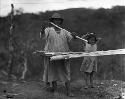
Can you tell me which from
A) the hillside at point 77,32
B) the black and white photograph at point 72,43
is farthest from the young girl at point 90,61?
the hillside at point 77,32

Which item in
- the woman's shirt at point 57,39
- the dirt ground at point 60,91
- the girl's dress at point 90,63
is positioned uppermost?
the woman's shirt at point 57,39

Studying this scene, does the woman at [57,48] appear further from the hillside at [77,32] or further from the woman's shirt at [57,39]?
the hillside at [77,32]

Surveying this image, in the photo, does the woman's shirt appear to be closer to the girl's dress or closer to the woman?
the woman

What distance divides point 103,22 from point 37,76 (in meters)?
4.66

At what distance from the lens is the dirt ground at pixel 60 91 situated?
910 cm

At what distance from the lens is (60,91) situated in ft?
32.5

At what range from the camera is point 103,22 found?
68.4 feet

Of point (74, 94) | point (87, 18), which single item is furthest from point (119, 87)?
point (87, 18)

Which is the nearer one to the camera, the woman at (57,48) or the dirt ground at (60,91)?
the dirt ground at (60,91)

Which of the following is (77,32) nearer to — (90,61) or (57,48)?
(90,61)

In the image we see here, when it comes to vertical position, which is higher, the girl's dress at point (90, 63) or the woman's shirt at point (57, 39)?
the woman's shirt at point (57, 39)

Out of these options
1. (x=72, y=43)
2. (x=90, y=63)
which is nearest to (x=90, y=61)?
(x=90, y=63)

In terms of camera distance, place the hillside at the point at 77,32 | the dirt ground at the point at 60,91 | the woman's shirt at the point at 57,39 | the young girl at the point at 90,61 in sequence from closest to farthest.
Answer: the dirt ground at the point at 60,91 < the woman's shirt at the point at 57,39 < the young girl at the point at 90,61 < the hillside at the point at 77,32

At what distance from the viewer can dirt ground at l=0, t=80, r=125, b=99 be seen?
29.9ft
